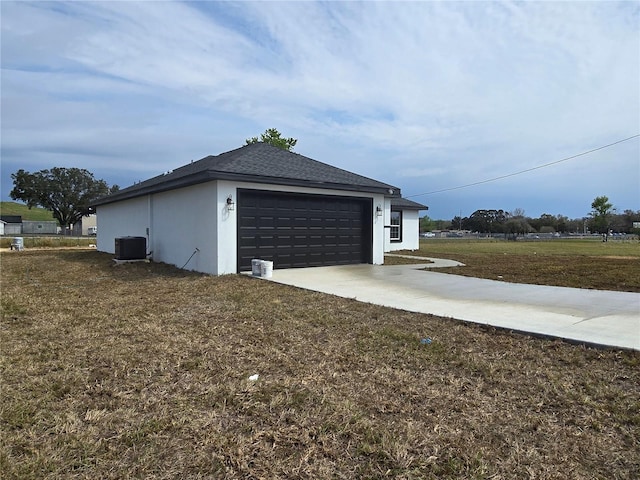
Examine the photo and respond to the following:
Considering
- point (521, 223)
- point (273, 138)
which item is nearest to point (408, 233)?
point (273, 138)

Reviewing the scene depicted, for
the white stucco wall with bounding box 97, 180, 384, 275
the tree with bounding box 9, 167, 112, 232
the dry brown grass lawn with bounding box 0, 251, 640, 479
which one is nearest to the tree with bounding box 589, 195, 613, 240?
the white stucco wall with bounding box 97, 180, 384, 275

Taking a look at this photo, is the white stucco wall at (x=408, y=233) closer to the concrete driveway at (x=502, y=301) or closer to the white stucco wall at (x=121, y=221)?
the concrete driveway at (x=502, y=301)

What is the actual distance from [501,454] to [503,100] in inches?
765

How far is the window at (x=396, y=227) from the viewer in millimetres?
23375

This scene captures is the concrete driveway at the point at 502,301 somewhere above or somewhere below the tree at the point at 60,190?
below

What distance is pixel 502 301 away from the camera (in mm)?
6867

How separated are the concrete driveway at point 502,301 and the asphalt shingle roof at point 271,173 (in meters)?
2.71

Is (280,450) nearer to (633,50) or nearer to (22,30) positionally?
(22,30)

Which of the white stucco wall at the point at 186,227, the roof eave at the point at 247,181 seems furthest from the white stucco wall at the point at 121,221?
the white stucco wall at the point at 186,227

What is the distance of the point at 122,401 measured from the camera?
2.96 metres

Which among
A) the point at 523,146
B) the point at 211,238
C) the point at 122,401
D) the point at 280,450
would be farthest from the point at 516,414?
the point at 523,146

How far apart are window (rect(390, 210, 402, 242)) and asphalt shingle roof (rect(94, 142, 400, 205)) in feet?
29.5

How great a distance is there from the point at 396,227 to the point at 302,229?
41.5 feet

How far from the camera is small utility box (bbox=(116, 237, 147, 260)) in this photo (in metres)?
13.2
